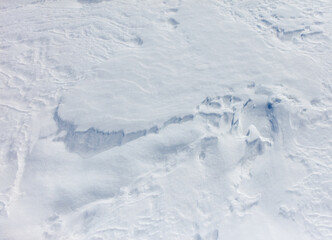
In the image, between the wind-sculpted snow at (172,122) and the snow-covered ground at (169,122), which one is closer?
the snow-covered ground at (169,122)

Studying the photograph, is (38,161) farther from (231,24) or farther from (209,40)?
(231,24)

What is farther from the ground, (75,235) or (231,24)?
(231,24)

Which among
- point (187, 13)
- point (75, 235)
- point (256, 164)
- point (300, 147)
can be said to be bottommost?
point (75, 235)

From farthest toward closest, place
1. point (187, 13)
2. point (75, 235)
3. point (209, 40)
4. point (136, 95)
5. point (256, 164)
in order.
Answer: point (187, 13)
point (209, 40)
point (136, 95)
point (256, 164)
point (75, 235)

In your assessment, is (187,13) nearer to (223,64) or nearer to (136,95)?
(223,64)

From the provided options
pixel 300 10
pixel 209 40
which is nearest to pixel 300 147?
pixel 209 40

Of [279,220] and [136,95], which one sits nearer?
[279,220]

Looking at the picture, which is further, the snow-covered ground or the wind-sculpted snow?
the wind-sculpted snow

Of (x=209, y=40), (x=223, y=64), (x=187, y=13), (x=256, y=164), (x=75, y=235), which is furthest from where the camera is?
(x=187, y=13)
